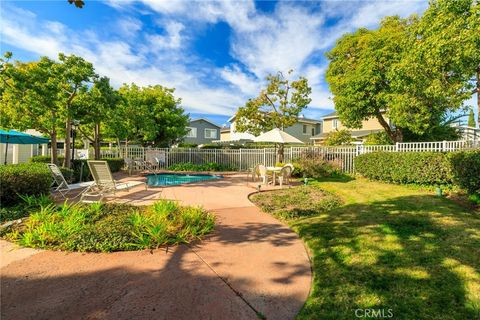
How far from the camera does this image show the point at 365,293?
8.96 ft

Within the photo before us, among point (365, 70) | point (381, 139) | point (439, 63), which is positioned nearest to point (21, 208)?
point (439, 63)

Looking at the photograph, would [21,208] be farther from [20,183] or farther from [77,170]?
[77,170]

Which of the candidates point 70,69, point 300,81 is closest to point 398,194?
point 300,81

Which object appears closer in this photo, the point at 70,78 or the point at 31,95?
the point at 31,95

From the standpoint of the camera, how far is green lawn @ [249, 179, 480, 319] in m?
2.53

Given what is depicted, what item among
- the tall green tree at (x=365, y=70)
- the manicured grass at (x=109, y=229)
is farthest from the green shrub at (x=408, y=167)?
the manicured grass at (x=109, y=229)

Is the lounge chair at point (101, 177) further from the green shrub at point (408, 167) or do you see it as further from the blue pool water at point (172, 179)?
the green shrub at point (408, 167)

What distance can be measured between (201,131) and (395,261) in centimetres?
3888

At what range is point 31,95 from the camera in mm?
9492

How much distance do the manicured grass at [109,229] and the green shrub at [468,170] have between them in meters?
7.22

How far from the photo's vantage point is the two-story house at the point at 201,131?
39628 millimetres

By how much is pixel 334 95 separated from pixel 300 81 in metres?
2.88

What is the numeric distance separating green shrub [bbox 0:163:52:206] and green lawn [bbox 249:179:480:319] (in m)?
6.45

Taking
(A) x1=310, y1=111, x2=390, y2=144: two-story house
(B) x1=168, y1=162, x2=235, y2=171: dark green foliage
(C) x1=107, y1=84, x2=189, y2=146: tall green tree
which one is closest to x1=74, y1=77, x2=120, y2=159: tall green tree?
(C) x1=107, y1=84, x2=189, y2=146: tall green tree
